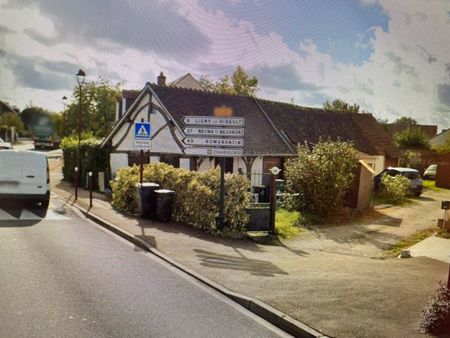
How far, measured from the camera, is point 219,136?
11586 millimetres

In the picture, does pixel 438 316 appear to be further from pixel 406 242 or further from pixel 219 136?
pixel 406 242

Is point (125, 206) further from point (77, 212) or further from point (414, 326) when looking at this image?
point (414, 326)

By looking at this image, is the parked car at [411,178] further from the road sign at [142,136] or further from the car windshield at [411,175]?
the road sign at [142,136]

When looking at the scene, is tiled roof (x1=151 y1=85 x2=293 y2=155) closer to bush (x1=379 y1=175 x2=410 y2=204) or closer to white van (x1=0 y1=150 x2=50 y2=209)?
bush (x1=379 y1=175 x2=410 y2=204)

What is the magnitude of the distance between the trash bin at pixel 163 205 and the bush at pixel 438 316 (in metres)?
8.46

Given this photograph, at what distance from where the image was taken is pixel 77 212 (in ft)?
47.9

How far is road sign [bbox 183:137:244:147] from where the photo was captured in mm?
11516

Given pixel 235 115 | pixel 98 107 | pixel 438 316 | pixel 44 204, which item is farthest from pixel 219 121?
pixel 98 107

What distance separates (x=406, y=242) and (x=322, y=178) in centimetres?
383

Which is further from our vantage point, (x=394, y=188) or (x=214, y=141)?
(x=394, y=188)

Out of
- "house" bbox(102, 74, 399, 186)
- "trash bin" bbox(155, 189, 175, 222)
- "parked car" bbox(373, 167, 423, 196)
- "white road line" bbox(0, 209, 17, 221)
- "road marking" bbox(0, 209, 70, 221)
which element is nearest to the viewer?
"white road line" bbox(0, 209, 17, 221)

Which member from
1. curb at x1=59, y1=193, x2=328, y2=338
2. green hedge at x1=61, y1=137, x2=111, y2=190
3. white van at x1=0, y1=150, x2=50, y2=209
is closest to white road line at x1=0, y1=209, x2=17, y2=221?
white van at x1=0, y1=150, x2=50, y2=209

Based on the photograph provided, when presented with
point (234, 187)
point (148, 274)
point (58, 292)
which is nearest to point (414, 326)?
point (148, 274)

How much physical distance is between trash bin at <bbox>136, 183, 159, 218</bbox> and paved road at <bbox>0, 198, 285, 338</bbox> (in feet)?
11.1
